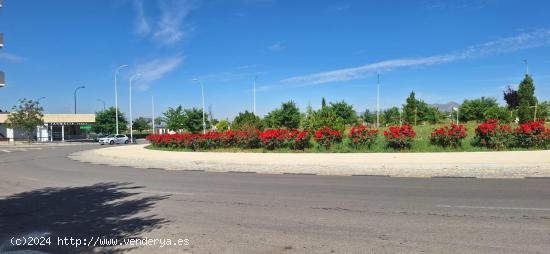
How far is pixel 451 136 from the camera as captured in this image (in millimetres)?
19188

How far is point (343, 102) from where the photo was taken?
51875 mm

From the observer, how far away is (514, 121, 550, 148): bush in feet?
61.2

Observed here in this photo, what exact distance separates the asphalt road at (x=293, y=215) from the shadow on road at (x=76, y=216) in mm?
20

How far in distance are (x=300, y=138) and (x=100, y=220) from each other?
51.1 feet

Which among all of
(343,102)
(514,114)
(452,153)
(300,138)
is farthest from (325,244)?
(343,102)

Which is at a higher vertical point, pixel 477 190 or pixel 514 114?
pixel 514 114

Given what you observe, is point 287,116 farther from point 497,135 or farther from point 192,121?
point 497,135

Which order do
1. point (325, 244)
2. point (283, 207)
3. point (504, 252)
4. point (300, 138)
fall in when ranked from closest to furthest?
point (504, 252)
point (325, 244)
point (283, 207)
point (300, 138)

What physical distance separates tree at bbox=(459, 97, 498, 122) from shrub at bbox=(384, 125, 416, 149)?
32727mm

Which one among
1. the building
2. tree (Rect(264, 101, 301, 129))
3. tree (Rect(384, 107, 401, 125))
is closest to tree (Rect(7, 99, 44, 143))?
the building

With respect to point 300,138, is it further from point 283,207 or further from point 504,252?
point 504,252

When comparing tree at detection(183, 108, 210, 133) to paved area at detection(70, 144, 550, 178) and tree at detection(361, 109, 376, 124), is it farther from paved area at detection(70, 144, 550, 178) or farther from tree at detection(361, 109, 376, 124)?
tree at detection(361, 109, 376, 124)

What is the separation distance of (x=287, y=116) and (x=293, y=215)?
4141 centimetres

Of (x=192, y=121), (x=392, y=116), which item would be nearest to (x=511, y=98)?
(x=392, y=116)
